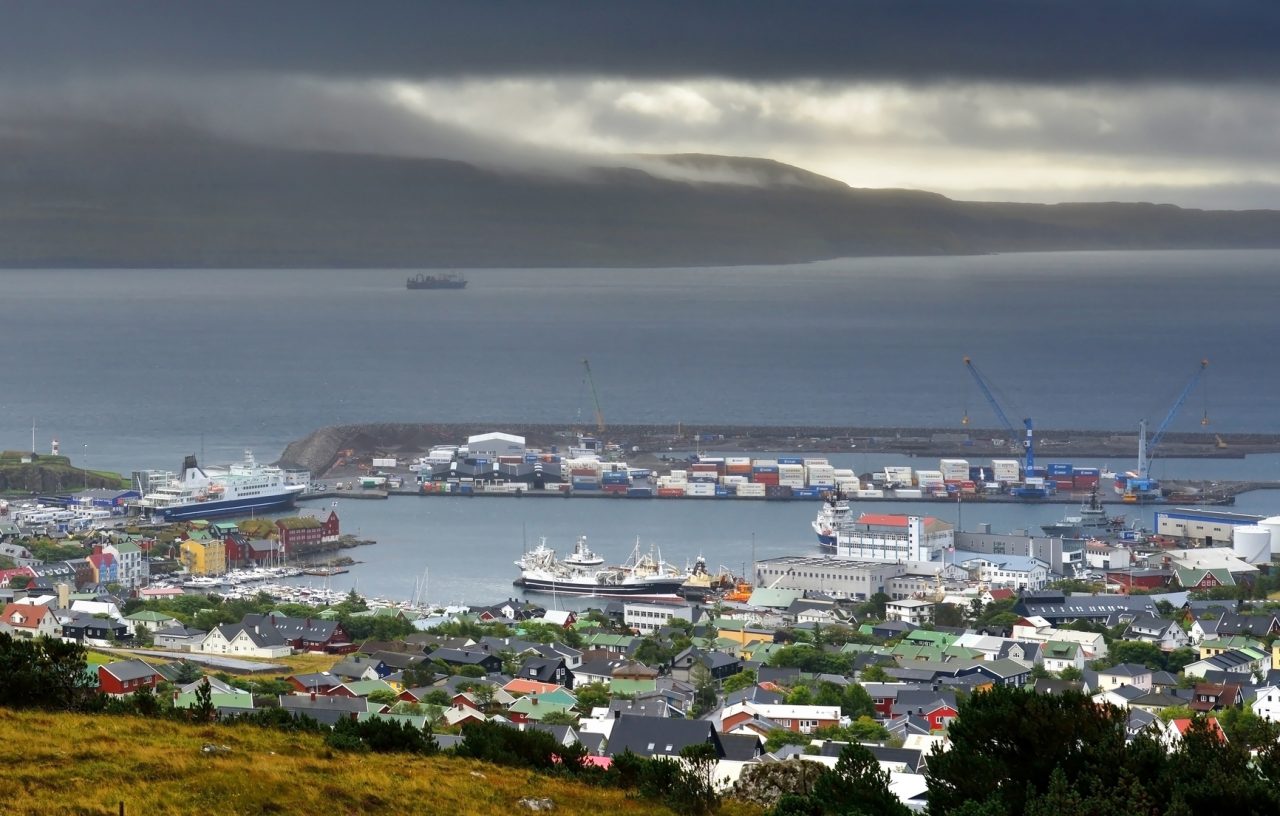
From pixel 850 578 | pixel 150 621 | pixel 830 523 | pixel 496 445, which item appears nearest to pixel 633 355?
pixel 496 445

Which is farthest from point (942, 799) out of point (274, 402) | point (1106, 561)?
point (274, 402)

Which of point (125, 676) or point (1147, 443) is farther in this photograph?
point (1147, 443)

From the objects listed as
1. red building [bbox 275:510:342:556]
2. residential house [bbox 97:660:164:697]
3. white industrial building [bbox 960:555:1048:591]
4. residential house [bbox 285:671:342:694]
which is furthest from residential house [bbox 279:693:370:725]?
red building [bbox 275:510:342:556]

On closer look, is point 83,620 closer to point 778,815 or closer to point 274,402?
point 778,815

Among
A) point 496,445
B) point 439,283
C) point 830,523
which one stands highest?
point 439,283

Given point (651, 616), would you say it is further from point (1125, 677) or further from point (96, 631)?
point (1125, 677)

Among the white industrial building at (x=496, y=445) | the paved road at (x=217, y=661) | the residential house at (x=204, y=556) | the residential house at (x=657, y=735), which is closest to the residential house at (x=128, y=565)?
the residential house at (x=204, y=556)

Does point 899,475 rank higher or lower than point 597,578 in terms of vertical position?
higher
